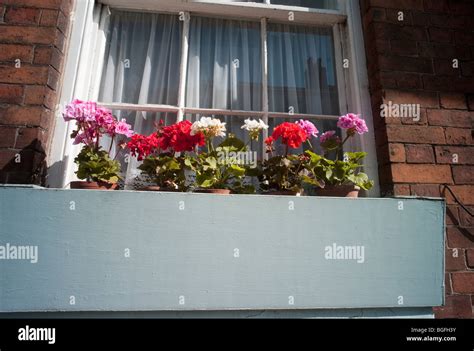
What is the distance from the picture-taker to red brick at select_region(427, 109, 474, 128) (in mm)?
1687

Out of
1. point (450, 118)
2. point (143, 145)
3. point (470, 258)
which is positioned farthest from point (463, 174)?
point (143, 145)

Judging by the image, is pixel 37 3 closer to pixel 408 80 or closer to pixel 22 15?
pixel 22 15

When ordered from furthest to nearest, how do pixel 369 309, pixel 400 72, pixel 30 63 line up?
pixel 400 72 < pixel 30 63 < pixel 369 309

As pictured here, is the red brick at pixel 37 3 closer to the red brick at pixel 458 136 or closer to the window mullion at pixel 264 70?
the window mullion at pixel 264 70

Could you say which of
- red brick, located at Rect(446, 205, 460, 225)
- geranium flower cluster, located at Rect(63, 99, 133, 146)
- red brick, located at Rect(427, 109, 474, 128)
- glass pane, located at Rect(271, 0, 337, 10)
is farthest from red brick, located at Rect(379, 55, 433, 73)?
geranium flower cluster, located at Rect(63, 99, 133, 146)

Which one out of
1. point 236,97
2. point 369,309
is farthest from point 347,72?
point 369,309

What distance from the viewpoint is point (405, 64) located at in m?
1.75

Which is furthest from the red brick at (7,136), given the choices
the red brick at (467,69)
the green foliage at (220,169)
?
the red brick at (467,69)

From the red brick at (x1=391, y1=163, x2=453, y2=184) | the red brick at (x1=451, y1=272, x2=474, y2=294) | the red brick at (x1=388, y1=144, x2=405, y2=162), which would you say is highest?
the red brick at (x1=388, y1=144, x2=405, y2=162)

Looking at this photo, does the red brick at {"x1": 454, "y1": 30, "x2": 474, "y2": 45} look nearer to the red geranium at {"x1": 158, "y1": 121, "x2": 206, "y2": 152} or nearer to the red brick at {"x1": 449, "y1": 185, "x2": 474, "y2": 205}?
the red brick at {"x1": 449, "y1": 185, "x2": 474, "y2": 205}

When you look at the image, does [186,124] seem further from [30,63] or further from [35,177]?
[30,63]

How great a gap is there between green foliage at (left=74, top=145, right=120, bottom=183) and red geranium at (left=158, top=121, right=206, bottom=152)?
0.79 ft

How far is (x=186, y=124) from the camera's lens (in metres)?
1.42
